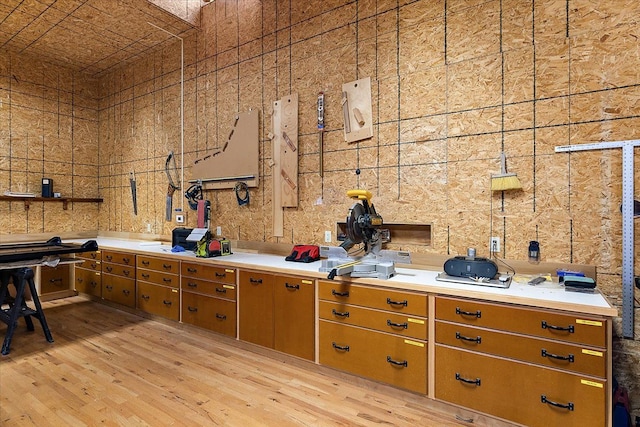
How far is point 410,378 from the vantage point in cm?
231

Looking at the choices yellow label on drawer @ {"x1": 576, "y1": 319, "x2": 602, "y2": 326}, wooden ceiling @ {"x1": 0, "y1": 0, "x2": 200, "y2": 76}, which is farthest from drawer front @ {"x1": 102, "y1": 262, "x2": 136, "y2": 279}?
yellow label on drawer @ {"x1": 576, "y1": 319, "x2": 602, "y2": 326}

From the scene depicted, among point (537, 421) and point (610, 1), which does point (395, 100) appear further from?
point (537, 421)

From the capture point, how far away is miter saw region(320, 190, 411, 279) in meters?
2.52

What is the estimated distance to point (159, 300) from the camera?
3939 millimetres

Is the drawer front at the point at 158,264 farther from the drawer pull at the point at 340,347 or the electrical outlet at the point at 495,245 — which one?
the electrical outlet at the point at 495,245

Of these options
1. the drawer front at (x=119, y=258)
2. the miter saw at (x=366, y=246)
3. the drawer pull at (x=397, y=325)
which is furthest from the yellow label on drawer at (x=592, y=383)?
the drawer front at (x=119, y=258)

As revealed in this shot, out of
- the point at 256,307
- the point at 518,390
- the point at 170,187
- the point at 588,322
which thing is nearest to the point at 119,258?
the point at 170,187

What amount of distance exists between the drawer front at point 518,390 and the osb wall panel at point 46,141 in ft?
19.9

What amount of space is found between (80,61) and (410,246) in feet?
19.1

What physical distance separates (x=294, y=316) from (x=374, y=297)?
77cm

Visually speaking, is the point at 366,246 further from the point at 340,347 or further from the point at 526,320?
the point at 526,320

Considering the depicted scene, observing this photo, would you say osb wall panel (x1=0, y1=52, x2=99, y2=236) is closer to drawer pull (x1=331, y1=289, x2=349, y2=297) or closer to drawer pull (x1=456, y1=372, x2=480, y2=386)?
drawer pull (x1=331, y1=289, x2=349, y2=297)

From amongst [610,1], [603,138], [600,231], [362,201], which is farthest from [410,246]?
[610,1]

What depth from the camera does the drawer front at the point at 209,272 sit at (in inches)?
129
